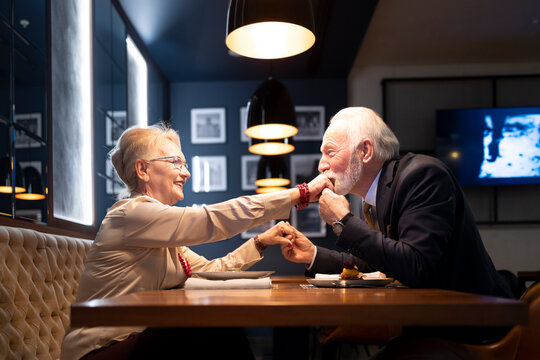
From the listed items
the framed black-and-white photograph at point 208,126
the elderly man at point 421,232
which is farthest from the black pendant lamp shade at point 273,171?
the elderly man at point 421,232

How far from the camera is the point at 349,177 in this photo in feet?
6.99

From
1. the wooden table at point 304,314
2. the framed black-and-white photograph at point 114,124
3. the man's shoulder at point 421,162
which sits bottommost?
the wooden table at point 304,314

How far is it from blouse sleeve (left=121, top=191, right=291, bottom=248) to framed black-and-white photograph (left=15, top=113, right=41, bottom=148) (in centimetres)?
130

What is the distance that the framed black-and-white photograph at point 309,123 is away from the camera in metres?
6.94

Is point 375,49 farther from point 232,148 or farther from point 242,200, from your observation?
point 242,200

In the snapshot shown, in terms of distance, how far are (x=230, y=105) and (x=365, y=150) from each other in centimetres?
515

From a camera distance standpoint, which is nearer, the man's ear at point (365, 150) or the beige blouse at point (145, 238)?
the beige blouse at point (145, 238)

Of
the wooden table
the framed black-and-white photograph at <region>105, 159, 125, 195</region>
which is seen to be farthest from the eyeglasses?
the framed black-and-white photograph at <region>105, 159, 125, 195</region>

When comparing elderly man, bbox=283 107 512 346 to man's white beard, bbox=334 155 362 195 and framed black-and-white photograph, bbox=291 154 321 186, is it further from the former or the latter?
framed black-and-white photograph, bbox=291 154 321 186

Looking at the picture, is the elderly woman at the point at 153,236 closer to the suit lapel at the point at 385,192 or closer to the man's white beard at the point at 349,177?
the man's white beard at the point at 349,177

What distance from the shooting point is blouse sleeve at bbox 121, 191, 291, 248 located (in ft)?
5.66

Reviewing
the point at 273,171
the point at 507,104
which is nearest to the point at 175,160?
the point at 273,171

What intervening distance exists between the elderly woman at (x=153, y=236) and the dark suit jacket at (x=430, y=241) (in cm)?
44

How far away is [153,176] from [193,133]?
4.94 metres
